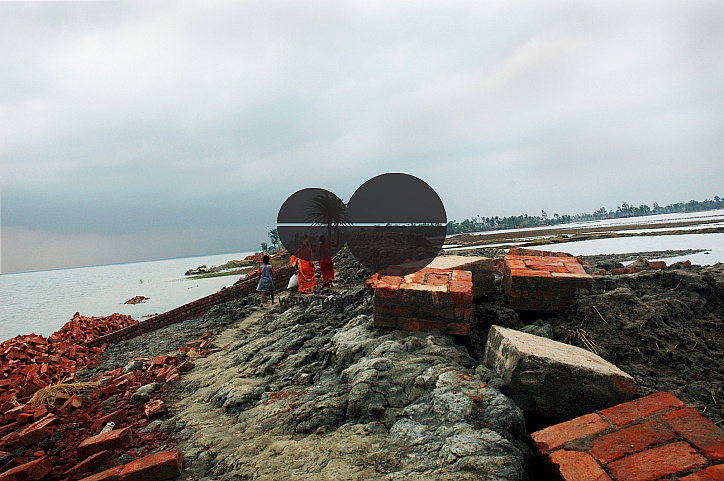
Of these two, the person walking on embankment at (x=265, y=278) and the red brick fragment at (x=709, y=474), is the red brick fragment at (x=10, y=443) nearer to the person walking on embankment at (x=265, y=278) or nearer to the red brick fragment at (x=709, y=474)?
the person walking on embankment at (x=265, y=278)

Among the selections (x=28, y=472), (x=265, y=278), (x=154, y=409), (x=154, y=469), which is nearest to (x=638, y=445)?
(x=154, y=469)

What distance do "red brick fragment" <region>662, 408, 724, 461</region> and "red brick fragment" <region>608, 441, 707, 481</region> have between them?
53 mm

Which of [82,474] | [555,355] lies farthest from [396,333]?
[82,474]

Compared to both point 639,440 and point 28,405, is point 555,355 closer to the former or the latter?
point 639,440

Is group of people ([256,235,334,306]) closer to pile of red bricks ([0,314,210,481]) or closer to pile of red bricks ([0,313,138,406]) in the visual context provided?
pile of red bricks ([0,314,210,481])

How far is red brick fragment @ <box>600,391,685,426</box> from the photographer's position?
184 centimetres

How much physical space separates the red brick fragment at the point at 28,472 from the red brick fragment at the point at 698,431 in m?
4.28

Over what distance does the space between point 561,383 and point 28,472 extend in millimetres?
3962

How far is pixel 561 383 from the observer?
2.11m

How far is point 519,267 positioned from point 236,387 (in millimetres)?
3308

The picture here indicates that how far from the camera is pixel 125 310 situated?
11.2 metres

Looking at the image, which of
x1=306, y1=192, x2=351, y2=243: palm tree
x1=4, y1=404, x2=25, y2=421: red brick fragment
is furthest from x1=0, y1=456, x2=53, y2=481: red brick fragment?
x1=306, y1=192, x2=351, y2=243: palm tree

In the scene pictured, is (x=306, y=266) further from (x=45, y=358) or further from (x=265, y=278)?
(x=45, y=358)

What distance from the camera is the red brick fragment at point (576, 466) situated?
1.53m
